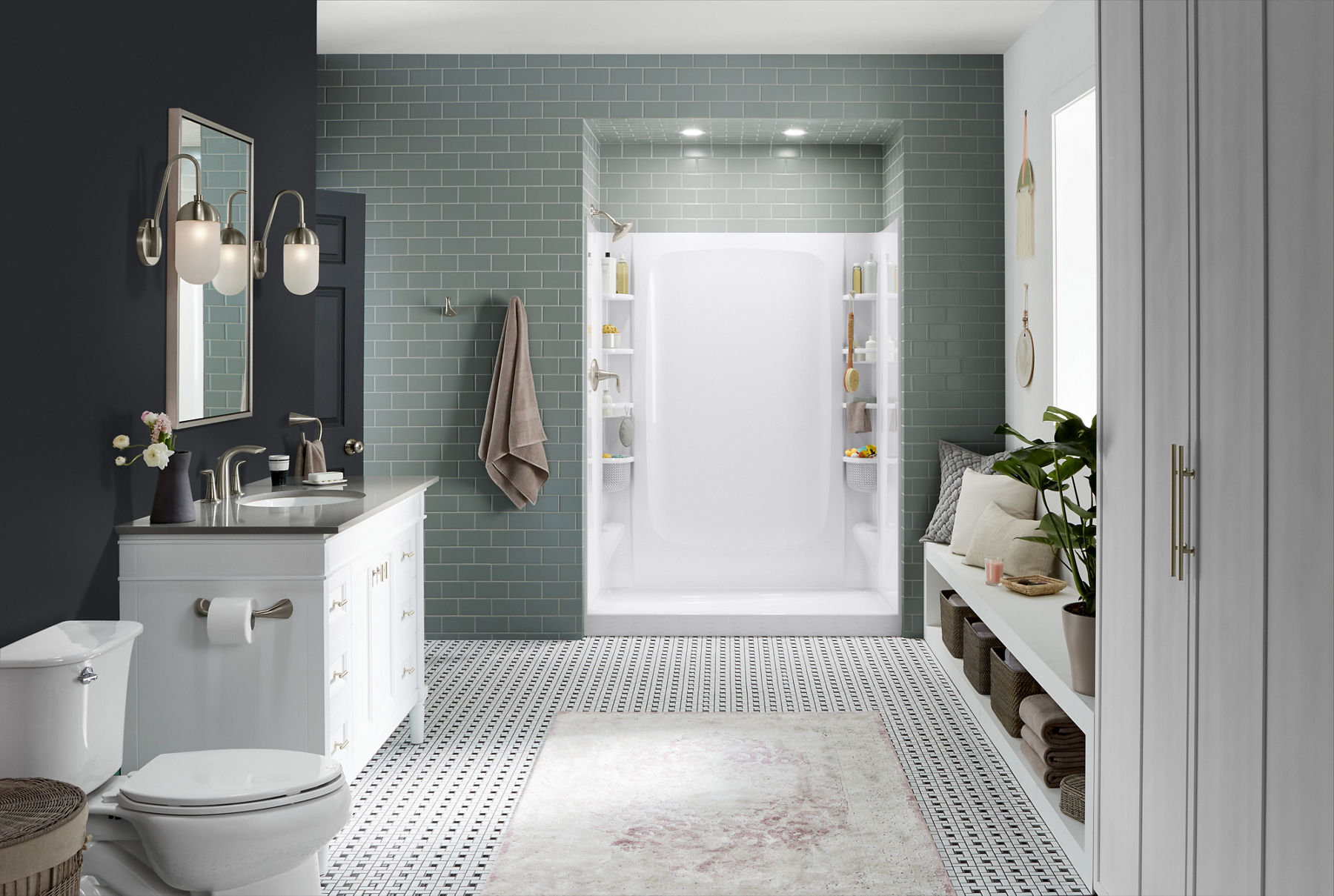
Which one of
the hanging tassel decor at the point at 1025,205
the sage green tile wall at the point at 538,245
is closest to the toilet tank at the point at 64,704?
the sage green tile wall at the point at 538,245

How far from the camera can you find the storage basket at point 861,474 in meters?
5.94

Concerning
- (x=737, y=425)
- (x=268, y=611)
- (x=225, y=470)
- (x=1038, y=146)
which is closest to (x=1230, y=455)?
(x=268, y=611)

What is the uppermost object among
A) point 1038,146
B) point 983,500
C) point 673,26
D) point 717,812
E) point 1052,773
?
point 673,26

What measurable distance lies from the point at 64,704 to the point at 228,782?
0.37 meters

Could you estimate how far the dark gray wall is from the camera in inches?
95.9

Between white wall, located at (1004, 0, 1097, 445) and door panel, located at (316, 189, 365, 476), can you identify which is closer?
white wall, located at (1004, 0, 1097, 445)

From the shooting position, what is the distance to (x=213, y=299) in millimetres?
3354

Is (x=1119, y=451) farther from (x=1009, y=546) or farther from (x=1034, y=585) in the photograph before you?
(x=1009, y=546)

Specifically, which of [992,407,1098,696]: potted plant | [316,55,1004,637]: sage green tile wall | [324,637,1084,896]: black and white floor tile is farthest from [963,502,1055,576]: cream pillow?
[992,407,1098,696]: potted plant

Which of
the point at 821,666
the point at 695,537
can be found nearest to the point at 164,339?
the point at 821,666

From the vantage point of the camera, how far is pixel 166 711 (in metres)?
2.83

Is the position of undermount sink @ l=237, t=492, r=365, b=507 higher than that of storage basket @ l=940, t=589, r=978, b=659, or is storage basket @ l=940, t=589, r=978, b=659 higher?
undermount sink @ l=237, t=492, r=365, b=507

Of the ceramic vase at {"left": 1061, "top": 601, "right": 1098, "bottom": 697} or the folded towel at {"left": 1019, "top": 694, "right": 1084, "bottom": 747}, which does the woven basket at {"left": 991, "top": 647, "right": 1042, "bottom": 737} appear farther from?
the ceramic vase at {"left": 1061, "top": 601, "right": 1098, "bottom": 697}

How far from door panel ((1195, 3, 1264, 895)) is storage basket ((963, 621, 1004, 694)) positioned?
201 centimetres
